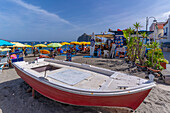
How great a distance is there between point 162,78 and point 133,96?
4.38 meters

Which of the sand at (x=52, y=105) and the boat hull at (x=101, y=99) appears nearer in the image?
the boat hull at (x=101, y=99)

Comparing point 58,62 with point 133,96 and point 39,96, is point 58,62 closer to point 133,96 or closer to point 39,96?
point 39,96

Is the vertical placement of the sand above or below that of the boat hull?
below

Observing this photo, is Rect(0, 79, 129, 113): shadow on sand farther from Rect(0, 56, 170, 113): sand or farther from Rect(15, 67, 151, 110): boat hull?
Rect(15, 67, 151, 110): boat hull

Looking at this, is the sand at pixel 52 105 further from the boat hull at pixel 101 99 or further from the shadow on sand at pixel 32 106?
the boat hull at pixel 101 99

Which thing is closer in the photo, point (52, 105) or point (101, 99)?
point (101, 99)

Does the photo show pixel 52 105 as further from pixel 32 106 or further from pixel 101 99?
pixel 101 99

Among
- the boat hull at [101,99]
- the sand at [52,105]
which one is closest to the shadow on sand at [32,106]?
the sand at [52,105]

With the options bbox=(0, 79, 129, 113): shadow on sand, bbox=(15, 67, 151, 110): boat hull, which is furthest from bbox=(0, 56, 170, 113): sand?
bbox=(15, 67, 151, 110): boat hull

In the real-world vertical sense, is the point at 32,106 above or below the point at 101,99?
below

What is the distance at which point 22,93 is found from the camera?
14.5 feet

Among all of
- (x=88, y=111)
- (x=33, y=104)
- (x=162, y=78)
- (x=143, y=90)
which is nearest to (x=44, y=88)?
(x=33, y=104)

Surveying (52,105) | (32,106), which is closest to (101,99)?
(52,105)

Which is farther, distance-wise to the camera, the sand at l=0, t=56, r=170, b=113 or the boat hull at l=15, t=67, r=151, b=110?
the sand at l=0, t=56, r=170, b=113
